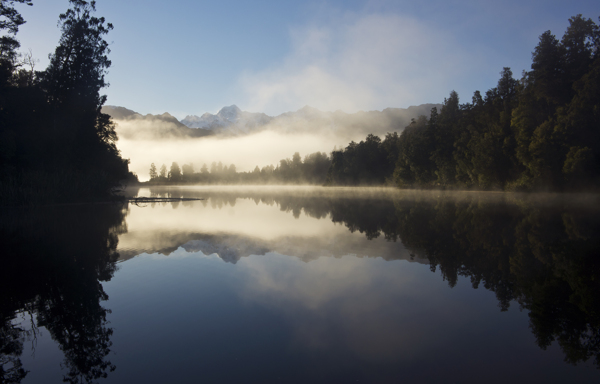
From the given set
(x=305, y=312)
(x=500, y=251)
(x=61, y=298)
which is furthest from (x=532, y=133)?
(x=61, y=298)

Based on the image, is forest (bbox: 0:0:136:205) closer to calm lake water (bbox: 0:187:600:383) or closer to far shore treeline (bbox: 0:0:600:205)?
far shore treeline (bbox: 0:0:600:205)

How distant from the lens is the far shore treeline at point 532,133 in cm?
3809

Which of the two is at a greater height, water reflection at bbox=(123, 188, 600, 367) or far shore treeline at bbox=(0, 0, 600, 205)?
far shore treeline at bbox=(0, 0, 600, 205)

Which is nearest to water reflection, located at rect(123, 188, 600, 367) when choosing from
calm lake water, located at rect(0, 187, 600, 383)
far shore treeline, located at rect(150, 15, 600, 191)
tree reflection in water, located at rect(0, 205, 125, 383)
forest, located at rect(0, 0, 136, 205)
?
calm lake water, located at rect(0, 187, 600, 383)

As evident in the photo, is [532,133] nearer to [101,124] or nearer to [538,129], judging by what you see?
[538,129]

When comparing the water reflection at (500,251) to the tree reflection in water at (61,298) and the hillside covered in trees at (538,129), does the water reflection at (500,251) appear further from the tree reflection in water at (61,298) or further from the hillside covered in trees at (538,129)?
the hillside covered in trees at (538,129)

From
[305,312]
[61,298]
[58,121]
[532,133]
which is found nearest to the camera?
[305,312]

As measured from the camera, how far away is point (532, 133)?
4431 centimetres

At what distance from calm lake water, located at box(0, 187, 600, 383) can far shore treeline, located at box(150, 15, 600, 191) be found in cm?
3466

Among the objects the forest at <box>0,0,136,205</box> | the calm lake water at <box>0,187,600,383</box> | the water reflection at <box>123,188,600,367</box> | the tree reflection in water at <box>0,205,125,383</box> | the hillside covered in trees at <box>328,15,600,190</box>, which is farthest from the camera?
the hillside covered in trees at <box>328,15,600,190</box>

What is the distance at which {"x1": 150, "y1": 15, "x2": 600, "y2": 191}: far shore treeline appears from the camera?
125 feet

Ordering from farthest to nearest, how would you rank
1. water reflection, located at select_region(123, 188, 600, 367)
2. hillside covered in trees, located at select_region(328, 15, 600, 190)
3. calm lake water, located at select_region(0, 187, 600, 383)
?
hillside covered in trees, located at select_region(328, 15, 600, 190) < water reflection, located at select_region(123, 188, 600, 367) < calm lake water, located at select_region(0, 187, 600, 383)

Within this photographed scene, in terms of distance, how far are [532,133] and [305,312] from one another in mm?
50377

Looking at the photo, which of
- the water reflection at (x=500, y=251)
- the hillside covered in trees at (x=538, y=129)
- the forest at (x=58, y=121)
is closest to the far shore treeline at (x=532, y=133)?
the hillside covered in trees at (x=538, y=129)
